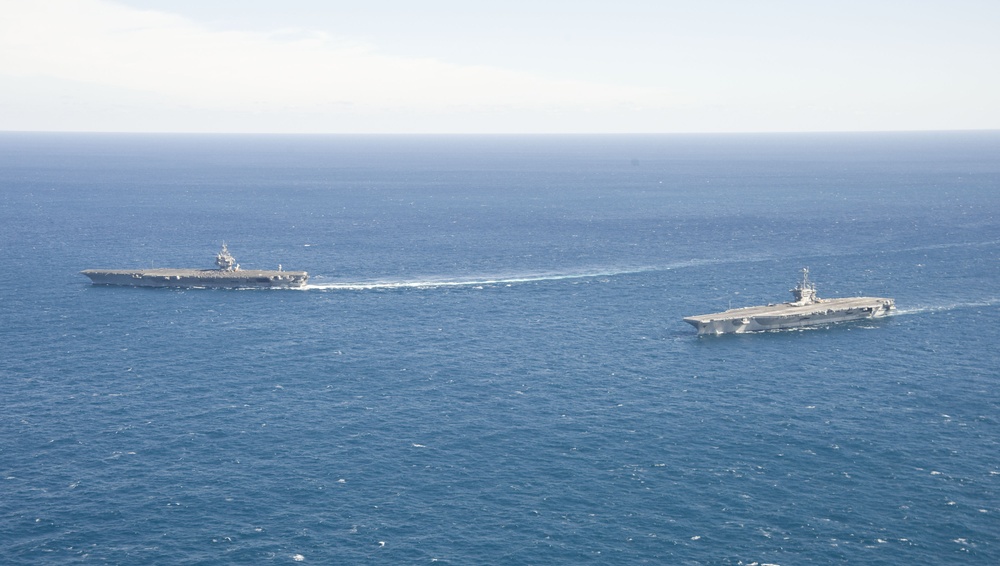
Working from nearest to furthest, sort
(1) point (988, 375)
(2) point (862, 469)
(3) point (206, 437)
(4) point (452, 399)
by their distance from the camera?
(2) point (862, 469) < (3) point (206, 437) < (4) point (452, 399) < (1) point (988, 375)

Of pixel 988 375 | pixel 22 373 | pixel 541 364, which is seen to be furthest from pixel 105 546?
pixel 988 375

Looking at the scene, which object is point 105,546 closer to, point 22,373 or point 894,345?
point 22,373

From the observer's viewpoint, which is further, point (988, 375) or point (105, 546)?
point (988, 375)

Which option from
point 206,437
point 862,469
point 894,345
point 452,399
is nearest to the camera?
point 862,469

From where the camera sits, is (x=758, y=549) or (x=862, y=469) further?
(x=862, y=469)

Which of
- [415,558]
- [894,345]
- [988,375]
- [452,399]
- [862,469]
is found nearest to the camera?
[415,558]

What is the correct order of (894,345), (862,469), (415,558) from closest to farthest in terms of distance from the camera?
(415,558) → (862,469) → (894,345)

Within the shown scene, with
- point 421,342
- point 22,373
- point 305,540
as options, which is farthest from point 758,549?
point 22,373

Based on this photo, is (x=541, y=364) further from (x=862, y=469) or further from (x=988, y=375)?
(x=988, y=375)

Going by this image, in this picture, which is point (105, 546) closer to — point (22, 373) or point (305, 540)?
point (305, 540)
